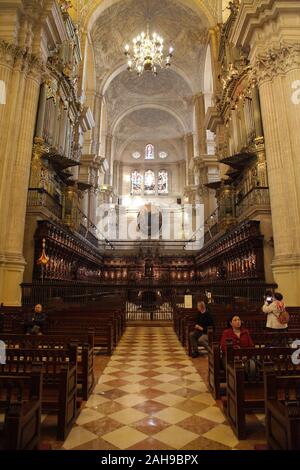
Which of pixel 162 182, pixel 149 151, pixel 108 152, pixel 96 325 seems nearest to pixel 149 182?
pixel 162 182

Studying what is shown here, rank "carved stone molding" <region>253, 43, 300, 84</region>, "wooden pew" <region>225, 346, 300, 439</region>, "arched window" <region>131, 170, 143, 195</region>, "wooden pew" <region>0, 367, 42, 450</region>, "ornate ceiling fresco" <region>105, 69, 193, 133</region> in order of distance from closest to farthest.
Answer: "wooden pew" <region>0, 367, 42, 450</region>, "wooden pew" <region>225, 346, 300, 439</region>, "carved stone molding" <region>253, 43, 300, 84</region>, "ornate ceiling fresco" <region>105, 69, 193, 133</region>, "arched window" <region>131, 170, 143, 195</region>

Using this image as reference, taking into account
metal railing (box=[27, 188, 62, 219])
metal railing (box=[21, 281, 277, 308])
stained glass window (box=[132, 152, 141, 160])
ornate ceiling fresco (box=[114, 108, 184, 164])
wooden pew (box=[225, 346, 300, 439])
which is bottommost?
wooden pew (box=[225, 346, 300, 439])

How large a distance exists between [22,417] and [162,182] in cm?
3947

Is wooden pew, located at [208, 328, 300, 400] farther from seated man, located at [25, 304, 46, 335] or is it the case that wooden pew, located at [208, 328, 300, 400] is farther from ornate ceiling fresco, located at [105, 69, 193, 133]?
ornate ceiling fresco, located at [105, 69, 193, 133]

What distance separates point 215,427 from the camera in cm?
306

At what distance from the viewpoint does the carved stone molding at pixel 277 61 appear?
1103 cm

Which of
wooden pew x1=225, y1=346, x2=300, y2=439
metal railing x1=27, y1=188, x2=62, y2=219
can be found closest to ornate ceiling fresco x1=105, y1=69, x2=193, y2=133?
metal railing x1=27, y1=188, x2=62, y2=219

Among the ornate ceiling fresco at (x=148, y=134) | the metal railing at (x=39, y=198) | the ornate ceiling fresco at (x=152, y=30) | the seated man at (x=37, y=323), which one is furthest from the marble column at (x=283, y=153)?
the ornate ceiling fresco at (x=148, y=134)

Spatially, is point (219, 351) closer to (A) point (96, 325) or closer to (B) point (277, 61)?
(A) point (96, 325)

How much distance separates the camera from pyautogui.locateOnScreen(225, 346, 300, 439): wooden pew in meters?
2.89

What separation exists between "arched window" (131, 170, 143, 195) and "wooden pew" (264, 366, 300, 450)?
38112 millimetres

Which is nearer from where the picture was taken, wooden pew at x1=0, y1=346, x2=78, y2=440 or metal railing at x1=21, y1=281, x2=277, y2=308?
wooden pew at x1=0, y1=346, x2=78, y2=440

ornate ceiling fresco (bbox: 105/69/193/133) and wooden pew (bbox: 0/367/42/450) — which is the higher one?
ornate ceiling fresco (bbox: 105/69/193/133)

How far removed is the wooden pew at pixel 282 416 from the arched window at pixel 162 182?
37.8 meters
